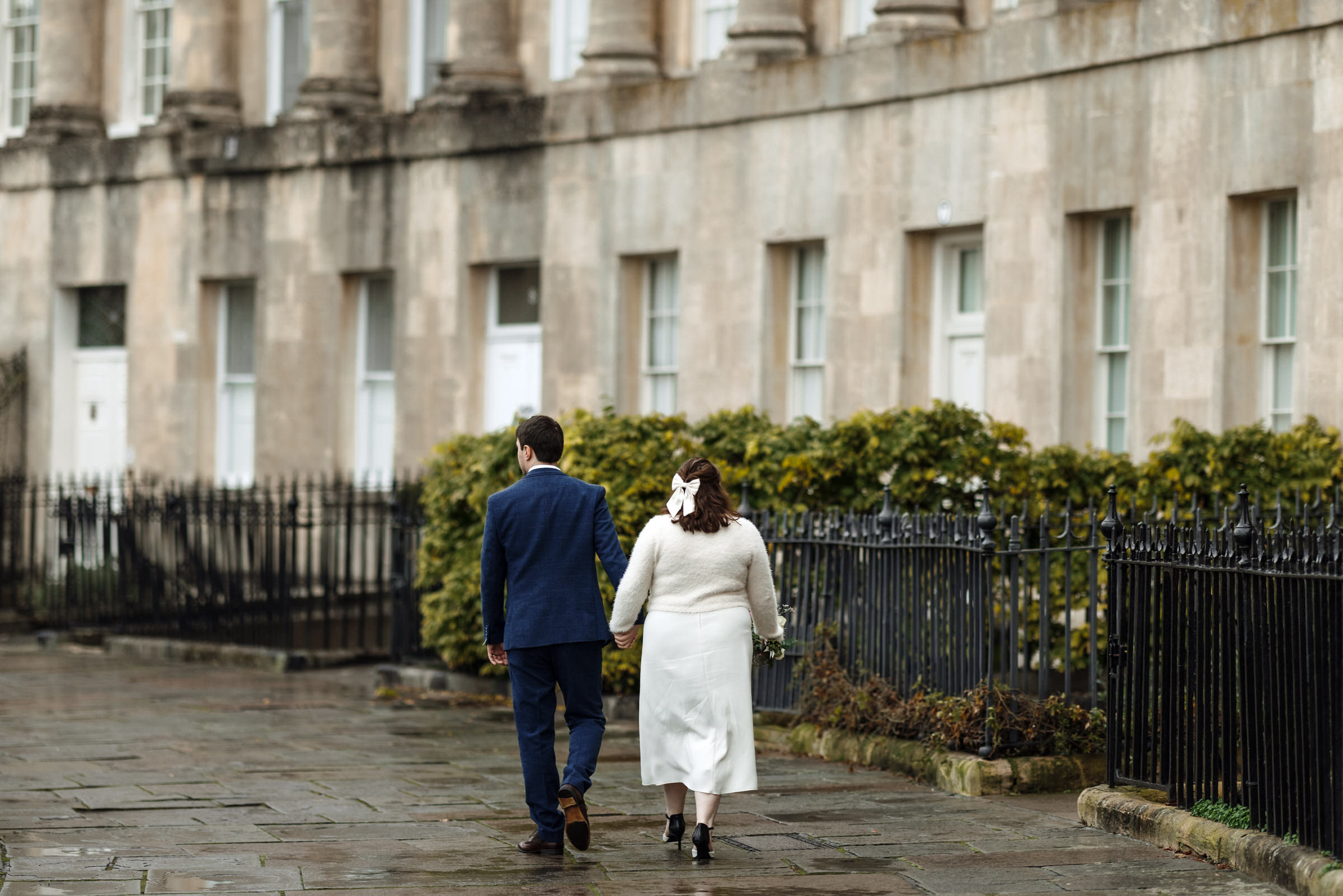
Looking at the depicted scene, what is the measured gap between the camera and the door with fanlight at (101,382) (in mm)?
26328

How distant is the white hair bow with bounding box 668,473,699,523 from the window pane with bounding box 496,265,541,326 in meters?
13.7

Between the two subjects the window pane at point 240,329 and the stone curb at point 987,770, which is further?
the window pane at point 240,329

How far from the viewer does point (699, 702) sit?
28.2 feet

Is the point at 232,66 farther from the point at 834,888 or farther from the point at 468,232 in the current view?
the point at 834,888

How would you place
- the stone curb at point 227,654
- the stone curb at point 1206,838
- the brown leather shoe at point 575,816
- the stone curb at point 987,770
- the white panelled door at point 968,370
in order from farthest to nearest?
the white panelled door at point 968,370 < the stone curb at point 227,654 < the stone curb at point 987,770 < the brown leather shoe at point 575,816 < the stone curb at point 1206,838

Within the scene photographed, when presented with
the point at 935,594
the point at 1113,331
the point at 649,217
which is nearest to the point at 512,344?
the point at 649,217

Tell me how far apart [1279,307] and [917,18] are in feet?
14.9

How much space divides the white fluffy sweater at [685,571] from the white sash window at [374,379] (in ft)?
50.6

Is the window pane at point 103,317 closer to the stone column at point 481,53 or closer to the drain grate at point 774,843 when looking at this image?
the stone column at point 481,53

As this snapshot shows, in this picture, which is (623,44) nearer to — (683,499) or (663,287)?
(663,287)

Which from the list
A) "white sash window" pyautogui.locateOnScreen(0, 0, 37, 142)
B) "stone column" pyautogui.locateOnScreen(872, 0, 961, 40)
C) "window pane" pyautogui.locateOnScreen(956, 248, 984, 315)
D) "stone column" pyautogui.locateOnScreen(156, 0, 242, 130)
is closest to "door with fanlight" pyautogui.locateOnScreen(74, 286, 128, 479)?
"stone column" pyautogui.locateOnScreen(156, 0, 242, 130)

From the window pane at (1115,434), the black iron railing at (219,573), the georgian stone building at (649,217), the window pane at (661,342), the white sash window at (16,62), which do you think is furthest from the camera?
the white sash window at (16,62)

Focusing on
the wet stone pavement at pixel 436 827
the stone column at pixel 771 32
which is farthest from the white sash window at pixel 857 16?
the wet stone pavement at pixel 436 827

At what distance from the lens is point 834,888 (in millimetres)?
7914
